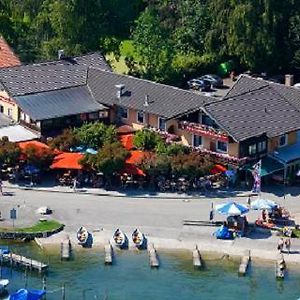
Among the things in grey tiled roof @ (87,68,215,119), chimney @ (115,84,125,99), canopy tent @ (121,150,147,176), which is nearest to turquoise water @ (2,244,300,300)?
canopy tent @ (121,150,147,176)

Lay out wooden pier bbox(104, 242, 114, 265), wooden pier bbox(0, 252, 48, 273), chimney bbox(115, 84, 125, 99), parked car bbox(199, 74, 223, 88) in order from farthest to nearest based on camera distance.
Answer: parked car bbox(199, 74, 223, 88) < chimney bbox(115, 84, 125, 99) < wooden pier bbox(104, 242, 114, 265) < wooden pier bbox(0, 252, 48, 273)

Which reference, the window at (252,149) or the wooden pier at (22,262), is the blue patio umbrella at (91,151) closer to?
the window at (252,149)

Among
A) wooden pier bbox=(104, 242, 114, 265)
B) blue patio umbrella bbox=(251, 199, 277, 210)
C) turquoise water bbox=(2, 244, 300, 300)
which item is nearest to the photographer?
turquoise water bbox=(2, 244, 300, 300)

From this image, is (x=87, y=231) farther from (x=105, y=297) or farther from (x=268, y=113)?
(x=268, y=113)

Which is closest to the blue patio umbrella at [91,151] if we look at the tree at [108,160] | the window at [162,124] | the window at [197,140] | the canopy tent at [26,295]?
the tree at [108,160]

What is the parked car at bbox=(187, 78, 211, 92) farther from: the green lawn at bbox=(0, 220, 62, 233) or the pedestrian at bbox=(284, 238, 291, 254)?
the pedestrian at bbox=(284, 238, 291, 254)

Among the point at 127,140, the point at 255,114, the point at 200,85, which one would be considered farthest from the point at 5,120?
the point at 200,85

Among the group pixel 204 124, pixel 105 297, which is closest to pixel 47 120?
→ pixel 204 124
